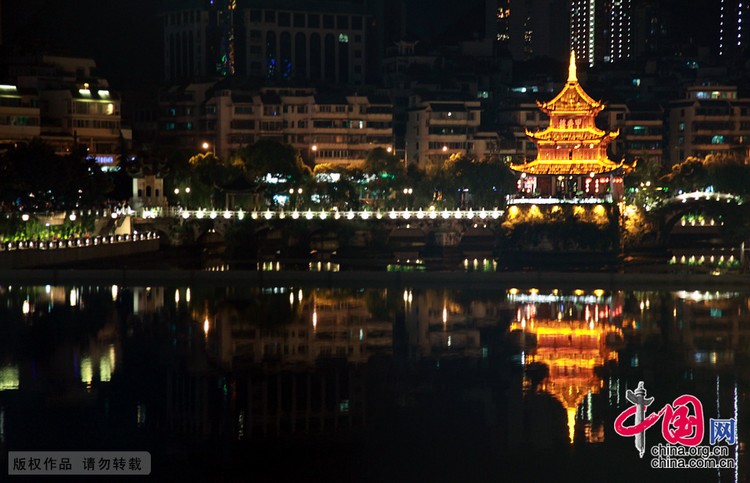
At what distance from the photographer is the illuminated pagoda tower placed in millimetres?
84312

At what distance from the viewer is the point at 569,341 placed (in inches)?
2047

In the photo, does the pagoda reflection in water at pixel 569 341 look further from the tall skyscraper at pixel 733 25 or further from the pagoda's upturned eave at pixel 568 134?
the tall skyscraper at pixel 733 25

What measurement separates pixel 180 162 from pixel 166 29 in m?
46.6

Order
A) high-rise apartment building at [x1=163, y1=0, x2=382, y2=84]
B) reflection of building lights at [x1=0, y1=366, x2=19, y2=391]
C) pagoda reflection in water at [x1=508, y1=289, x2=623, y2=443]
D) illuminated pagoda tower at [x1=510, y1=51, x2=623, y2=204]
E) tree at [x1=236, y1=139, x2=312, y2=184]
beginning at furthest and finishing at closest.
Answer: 1. high-rise apartment building at [x1=163, y1=0, x2=382, y2=84]
2. tree at [x1=236, y1=139, x2=312, y2=184]
3. illuminated pagoda tower at [x1=510, y1=51, x2=623, y2=204]
4. pagoda reflection in water at [x1=508, y1=289, x2=623, y2=443]
5. reflection of building lights at [x1=0, y1=366, x2=19, y2=391]

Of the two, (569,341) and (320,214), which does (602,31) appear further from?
(569,341)

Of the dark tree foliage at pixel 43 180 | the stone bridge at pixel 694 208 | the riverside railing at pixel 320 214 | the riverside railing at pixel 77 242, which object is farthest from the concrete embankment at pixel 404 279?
the stone bridge at pixel 694 208

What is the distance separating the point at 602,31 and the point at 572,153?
315 feet

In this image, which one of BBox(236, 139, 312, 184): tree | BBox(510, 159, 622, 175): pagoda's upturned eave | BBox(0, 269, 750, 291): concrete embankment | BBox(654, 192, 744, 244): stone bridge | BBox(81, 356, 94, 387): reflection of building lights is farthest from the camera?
BBox(236, 139, 312, 184): tree

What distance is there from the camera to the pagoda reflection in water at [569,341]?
139ft

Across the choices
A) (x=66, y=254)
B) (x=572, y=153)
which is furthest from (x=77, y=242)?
(x=572, y=153)

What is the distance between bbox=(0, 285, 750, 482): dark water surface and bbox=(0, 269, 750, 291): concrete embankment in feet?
5.05

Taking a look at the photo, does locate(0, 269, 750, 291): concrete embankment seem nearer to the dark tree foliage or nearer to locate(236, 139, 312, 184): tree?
the dark tree foliage

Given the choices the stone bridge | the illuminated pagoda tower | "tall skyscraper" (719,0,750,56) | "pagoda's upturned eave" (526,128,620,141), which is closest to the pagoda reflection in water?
the illuminated pagoda tower

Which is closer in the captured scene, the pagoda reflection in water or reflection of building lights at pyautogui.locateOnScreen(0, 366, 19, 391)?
reflection of building lights at pyautogui.locateOnScreen(0, 366, 19, 391)
